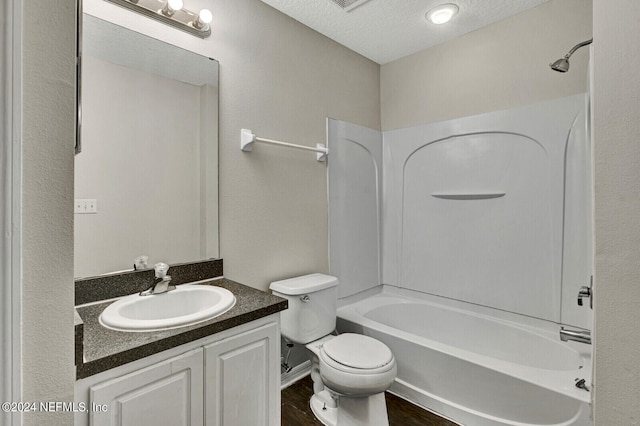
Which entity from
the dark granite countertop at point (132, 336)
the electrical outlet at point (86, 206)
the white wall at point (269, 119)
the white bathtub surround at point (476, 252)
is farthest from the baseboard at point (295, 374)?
the electrical outlet at point (86, 206)

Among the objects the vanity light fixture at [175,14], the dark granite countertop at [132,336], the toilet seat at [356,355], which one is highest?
the vanity light fixture at [175,14]

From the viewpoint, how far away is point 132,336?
104 centimetres

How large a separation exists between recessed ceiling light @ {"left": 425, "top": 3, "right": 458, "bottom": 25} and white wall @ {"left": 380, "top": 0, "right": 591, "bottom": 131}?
14.3 inches

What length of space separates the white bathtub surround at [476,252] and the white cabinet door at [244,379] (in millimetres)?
1008

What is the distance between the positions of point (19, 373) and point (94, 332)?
0.77 metres

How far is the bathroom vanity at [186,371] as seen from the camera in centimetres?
92

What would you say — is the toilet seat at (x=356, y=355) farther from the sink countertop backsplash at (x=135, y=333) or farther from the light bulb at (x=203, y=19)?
the light bulb at (x=203, y=19)

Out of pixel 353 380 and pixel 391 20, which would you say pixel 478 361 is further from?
pixel 391 20

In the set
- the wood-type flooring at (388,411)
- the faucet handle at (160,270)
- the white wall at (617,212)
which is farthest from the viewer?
the wood-type flooring at (388,411)

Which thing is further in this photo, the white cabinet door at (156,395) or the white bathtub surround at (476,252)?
the white bathtub surround at (476,252)

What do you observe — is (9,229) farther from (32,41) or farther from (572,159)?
(572,159)

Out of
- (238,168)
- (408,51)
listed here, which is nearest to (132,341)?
(238,168)

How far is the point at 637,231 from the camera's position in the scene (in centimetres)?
73

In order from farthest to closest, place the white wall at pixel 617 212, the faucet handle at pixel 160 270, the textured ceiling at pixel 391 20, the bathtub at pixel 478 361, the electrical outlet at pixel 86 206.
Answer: the textured ceiling at pixel 391 20
the bathtub at pixel 478 361
the faucet handle at pixel 160 270
the electrical outlet at pixel 86 206
the white wall at pixel 617 212
